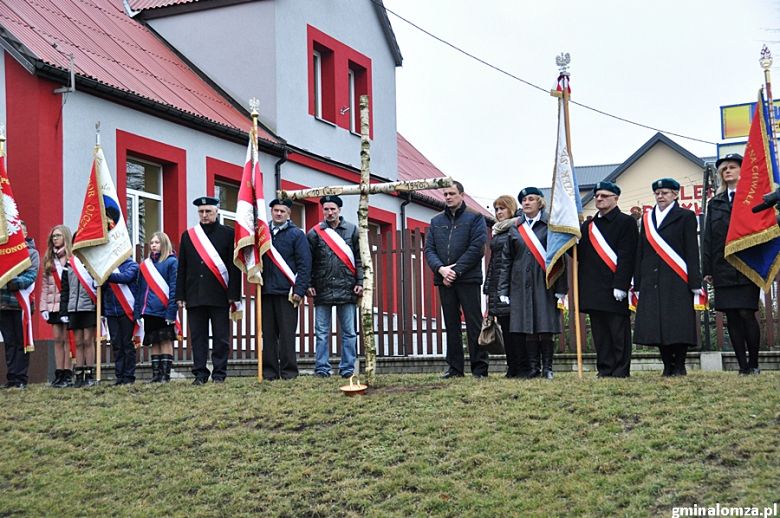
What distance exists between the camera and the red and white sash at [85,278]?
13352 mm

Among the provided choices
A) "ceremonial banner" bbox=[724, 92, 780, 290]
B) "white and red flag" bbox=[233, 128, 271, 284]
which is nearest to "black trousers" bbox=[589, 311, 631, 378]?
"ceremonial banner" bbox=[724, 92, 780, 290]

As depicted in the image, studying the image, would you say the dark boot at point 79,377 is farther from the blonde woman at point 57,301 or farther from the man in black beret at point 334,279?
the man in black beret at point 334,279

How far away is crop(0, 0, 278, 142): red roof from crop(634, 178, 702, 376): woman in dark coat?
10.0m

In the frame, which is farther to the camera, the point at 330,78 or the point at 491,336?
the point at 330,78

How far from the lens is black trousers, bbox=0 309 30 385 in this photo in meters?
13.4

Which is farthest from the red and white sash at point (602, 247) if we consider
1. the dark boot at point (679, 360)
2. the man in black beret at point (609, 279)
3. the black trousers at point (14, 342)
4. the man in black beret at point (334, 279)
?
Answer: the black trousers at point (14, 342)

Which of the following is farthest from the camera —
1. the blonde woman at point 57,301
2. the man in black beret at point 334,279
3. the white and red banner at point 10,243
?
the blonde woman at point 57,301

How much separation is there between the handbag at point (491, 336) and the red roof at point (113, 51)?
875cm

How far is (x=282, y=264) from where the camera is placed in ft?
42.8

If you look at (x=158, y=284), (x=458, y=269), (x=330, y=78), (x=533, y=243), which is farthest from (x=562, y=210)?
(x=330, y=78)

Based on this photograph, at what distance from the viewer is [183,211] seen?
19.6 meters

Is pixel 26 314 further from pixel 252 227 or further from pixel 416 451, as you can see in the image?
pixel 416 451

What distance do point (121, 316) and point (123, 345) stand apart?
36cm

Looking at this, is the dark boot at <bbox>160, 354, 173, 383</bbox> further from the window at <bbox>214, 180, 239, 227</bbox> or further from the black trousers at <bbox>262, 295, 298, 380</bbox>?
the window at <bbox>214, 180, 239, 227</bbox>
